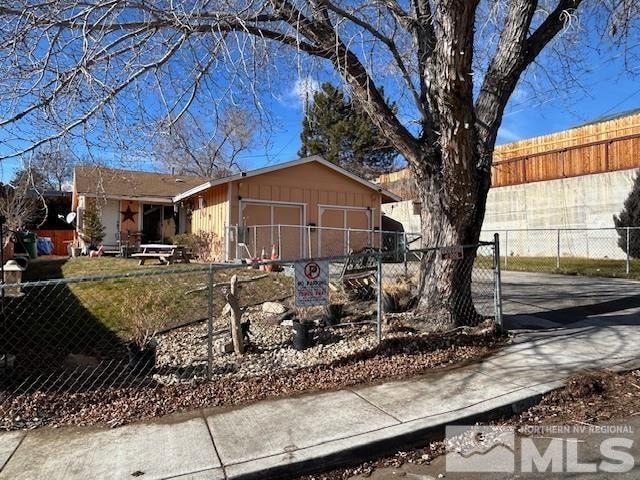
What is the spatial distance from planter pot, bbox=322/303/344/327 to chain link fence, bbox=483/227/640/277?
34.1ft

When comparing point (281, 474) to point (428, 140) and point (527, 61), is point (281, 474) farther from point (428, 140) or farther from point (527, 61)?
point (527, 61)

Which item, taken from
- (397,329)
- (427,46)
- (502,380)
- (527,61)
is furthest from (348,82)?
(502,380)

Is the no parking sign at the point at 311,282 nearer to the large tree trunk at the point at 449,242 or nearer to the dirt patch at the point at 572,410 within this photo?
the large tree trunk at the point at 449,242

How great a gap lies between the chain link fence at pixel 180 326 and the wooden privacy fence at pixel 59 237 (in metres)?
19.8

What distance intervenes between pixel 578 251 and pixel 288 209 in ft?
40.4

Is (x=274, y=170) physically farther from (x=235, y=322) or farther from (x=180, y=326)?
(x=235, y=322)

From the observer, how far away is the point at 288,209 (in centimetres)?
1902

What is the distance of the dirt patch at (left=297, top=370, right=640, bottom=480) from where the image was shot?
3.59 metres

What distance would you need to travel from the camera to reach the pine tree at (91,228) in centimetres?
2023

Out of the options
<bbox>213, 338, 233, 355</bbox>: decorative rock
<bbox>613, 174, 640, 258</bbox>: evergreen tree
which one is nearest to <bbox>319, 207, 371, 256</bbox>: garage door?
<bbox>613, 174, 640, 258</bbox>: evergreen tree

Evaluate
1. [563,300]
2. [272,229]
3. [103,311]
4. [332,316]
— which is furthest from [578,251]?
[103,311]

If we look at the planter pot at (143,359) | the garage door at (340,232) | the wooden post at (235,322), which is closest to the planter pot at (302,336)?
the wooden post at (235,322)

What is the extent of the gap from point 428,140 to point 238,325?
3.74 metres

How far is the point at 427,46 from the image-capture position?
6.84m
